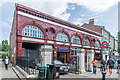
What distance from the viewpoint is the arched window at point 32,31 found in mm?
15670

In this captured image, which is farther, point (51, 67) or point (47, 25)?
point (47, 25)

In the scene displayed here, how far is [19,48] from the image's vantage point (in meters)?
14.5

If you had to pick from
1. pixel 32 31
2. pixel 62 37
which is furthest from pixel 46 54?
pixel 62 37

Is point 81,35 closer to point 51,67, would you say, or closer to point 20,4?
point 20,4

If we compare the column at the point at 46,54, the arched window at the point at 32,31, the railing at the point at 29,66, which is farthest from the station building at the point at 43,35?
the railing at the point at 29,66

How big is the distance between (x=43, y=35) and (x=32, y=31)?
236 cm

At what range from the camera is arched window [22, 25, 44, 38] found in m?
15.7

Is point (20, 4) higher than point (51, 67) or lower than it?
higher

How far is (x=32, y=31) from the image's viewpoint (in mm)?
16562

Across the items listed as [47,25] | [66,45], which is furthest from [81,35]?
[47,25]

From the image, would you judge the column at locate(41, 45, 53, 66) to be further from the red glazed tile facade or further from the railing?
the red glazed tile facade

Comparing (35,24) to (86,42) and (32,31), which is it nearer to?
(32,31)

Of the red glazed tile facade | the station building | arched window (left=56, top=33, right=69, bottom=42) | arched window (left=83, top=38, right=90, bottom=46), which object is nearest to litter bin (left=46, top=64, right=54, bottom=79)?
the station building

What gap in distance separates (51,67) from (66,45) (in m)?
15.8
